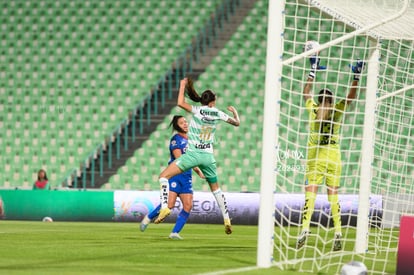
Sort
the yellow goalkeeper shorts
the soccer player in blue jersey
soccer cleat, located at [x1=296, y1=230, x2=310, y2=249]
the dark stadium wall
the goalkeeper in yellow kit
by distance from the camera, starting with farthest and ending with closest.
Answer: the dark stadium wall < the soccer player in blue jersey < the yellow goalkeeper shorts < the goalkeeper in yellow kit < soccer cleat, located at [x1=296, y1=230, x2=310, y2=249]

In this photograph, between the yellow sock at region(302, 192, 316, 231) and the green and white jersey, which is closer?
the yellow sock at region(302, 192, 316, 231)

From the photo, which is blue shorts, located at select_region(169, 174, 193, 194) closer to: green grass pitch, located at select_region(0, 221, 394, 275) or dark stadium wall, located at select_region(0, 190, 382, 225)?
green grass pitch, located at select_region(0, 221, 394, 275)

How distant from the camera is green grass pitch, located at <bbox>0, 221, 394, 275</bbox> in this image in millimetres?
9352

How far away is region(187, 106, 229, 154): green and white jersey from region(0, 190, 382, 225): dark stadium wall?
814cm

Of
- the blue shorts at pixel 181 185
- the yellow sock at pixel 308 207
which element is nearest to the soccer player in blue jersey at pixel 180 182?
the blue shorts at pixel 181 185

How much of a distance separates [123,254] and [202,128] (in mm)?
2900

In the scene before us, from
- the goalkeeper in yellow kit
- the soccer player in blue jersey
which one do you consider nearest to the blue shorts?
the soccer player in blue jersey

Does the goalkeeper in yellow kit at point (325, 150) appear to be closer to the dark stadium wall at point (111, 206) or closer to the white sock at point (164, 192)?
the white sock at point (164, 192)

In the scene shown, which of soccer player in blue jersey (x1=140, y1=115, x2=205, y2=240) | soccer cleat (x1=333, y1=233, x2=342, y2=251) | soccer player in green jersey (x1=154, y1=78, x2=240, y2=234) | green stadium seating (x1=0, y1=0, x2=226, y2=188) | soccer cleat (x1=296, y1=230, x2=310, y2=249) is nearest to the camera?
soccer cleat (x1=296, y1=230, x2=310, y2=249)

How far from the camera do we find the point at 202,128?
534 inches

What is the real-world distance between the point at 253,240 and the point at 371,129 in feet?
11.3

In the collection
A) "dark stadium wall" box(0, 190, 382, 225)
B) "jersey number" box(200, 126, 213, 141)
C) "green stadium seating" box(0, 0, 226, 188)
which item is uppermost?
"jersey number" box(200, 126, 213, 141)

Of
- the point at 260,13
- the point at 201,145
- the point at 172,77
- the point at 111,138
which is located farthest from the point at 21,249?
the point at 260,13

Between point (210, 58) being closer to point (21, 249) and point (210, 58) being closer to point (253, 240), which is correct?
point (253, 240)
